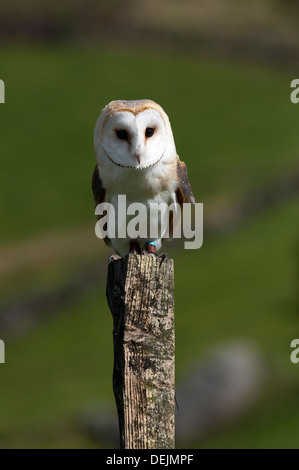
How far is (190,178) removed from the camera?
1446 inches

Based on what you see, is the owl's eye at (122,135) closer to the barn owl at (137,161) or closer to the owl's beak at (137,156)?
the barn owl at (137,161)

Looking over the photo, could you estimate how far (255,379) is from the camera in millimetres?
21547

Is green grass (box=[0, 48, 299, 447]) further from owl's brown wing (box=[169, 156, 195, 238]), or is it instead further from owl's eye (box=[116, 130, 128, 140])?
owl's eye (box=[116, 130, 128, 140])

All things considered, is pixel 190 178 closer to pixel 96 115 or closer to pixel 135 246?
pixel 96 115

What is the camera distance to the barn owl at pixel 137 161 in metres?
6.46

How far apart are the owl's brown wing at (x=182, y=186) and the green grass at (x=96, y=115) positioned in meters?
26.0

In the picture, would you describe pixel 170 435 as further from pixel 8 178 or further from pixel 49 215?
pixel 8 178

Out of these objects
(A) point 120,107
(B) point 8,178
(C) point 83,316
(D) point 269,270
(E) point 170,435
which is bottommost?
(E) point 170,435

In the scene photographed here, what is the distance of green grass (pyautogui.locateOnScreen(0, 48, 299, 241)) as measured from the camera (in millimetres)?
36688

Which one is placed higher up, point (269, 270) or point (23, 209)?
point (23, 209)

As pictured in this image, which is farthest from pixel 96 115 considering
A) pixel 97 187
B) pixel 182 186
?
pixel 182 186

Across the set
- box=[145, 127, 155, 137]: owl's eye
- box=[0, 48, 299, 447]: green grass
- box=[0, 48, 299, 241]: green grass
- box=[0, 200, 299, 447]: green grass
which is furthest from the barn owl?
box=[0, 48, 299, 241]: green grass

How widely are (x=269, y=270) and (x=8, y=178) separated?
510 inches
